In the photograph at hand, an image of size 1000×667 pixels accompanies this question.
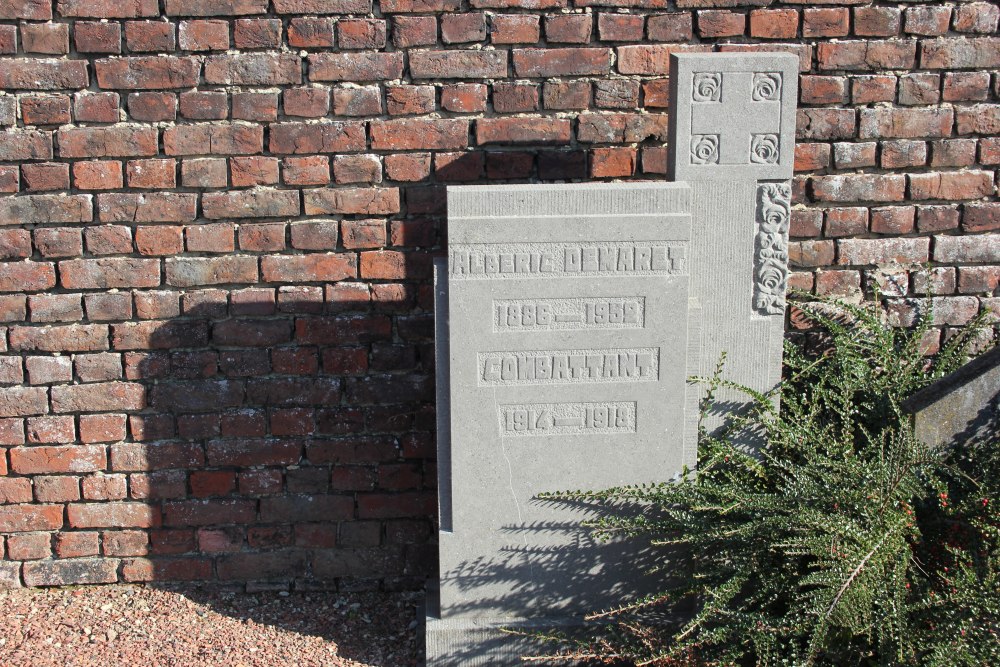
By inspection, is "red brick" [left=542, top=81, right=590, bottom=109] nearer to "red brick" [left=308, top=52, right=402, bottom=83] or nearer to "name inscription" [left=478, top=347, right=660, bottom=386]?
"red brick" [left=308, top=52, right=402, bottom=83]

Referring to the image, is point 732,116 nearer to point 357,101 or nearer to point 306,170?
point 357,101

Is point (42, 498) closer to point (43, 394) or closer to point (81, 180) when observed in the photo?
point (43, 394)

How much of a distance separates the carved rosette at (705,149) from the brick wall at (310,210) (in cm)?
24

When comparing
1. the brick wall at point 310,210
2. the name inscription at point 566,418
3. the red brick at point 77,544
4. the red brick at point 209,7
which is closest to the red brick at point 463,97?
the brick wall at point 310,210

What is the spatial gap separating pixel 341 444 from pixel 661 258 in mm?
1187

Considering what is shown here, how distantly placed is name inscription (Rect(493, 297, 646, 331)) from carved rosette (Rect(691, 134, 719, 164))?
1.52ft

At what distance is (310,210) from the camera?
3012 mm

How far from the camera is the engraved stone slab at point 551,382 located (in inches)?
103

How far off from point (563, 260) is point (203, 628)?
156 cm

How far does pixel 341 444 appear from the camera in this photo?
314 centimetres

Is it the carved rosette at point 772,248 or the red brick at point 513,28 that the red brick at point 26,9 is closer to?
the red brick at point 513,28

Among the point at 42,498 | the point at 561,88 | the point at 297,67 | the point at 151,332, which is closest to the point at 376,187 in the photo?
the point at 297,67

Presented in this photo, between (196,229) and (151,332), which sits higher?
(196,229)

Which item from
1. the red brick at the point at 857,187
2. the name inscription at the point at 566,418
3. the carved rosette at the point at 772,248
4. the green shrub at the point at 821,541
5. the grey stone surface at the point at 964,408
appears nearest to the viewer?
the green shrub at the point at 821,541
